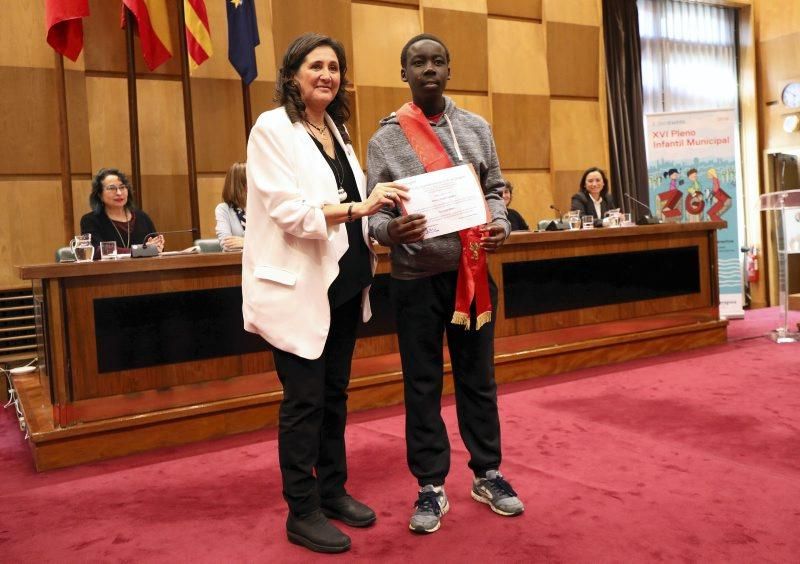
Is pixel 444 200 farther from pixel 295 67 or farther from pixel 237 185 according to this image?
pixel 237 185

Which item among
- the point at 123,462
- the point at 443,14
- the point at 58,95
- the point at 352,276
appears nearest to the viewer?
the point at 352,276

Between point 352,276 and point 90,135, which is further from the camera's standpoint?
point 90,135

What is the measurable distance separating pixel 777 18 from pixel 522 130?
330cm

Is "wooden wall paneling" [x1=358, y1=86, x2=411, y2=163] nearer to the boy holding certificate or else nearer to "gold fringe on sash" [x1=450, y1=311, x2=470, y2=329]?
the boy holding certificate

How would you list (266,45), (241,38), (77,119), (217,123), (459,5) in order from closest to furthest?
(77,119), (241,38), (217,123), (266,45), (459,5)

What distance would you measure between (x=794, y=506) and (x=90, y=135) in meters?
4.37

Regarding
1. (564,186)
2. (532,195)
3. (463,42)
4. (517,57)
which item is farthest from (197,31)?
(564,186)

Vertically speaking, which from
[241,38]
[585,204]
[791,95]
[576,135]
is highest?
[241,38]

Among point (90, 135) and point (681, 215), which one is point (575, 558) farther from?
point (681, 215)

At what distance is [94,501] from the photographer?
2.39 metres

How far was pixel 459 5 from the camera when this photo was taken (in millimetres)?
6066

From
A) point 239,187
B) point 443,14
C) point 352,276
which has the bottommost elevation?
point 352,276

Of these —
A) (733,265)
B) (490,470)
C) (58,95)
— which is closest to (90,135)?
(58,95)

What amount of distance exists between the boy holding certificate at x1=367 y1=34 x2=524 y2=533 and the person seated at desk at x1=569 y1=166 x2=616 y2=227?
357 cm
